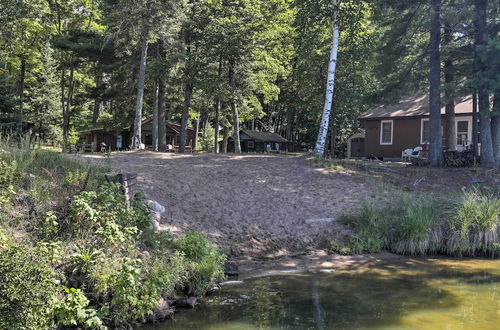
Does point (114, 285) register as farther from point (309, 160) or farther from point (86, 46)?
point (86, 46)

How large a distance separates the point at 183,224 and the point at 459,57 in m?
14.2

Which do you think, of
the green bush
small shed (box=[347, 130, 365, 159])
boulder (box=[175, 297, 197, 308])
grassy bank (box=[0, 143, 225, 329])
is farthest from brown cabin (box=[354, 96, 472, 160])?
the green bush

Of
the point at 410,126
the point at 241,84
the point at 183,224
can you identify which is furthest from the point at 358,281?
the point at 410,126

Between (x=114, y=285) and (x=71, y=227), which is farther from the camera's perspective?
(x=71, y=227)

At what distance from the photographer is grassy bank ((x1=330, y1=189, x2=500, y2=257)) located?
10070 millimetres

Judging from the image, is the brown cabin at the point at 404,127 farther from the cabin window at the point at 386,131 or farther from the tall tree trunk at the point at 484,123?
the tall tree trunk at the point at 484,123

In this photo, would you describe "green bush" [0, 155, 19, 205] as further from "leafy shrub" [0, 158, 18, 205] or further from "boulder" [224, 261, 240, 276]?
"boulder" [224, 261, 240, 276]

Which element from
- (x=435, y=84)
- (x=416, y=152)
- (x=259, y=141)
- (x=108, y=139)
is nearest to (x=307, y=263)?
(x=435, y=84)

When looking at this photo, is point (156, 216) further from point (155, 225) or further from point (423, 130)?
point (423, 130)

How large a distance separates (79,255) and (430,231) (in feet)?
26.0

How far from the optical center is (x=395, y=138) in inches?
1020

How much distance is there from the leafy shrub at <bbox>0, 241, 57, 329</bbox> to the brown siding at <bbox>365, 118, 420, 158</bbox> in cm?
2349

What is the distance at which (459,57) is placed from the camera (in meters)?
17.6

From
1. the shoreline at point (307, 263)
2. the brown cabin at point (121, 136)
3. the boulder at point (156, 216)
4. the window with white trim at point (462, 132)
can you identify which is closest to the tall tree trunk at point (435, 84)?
the window with white trim at point (462, 132)
